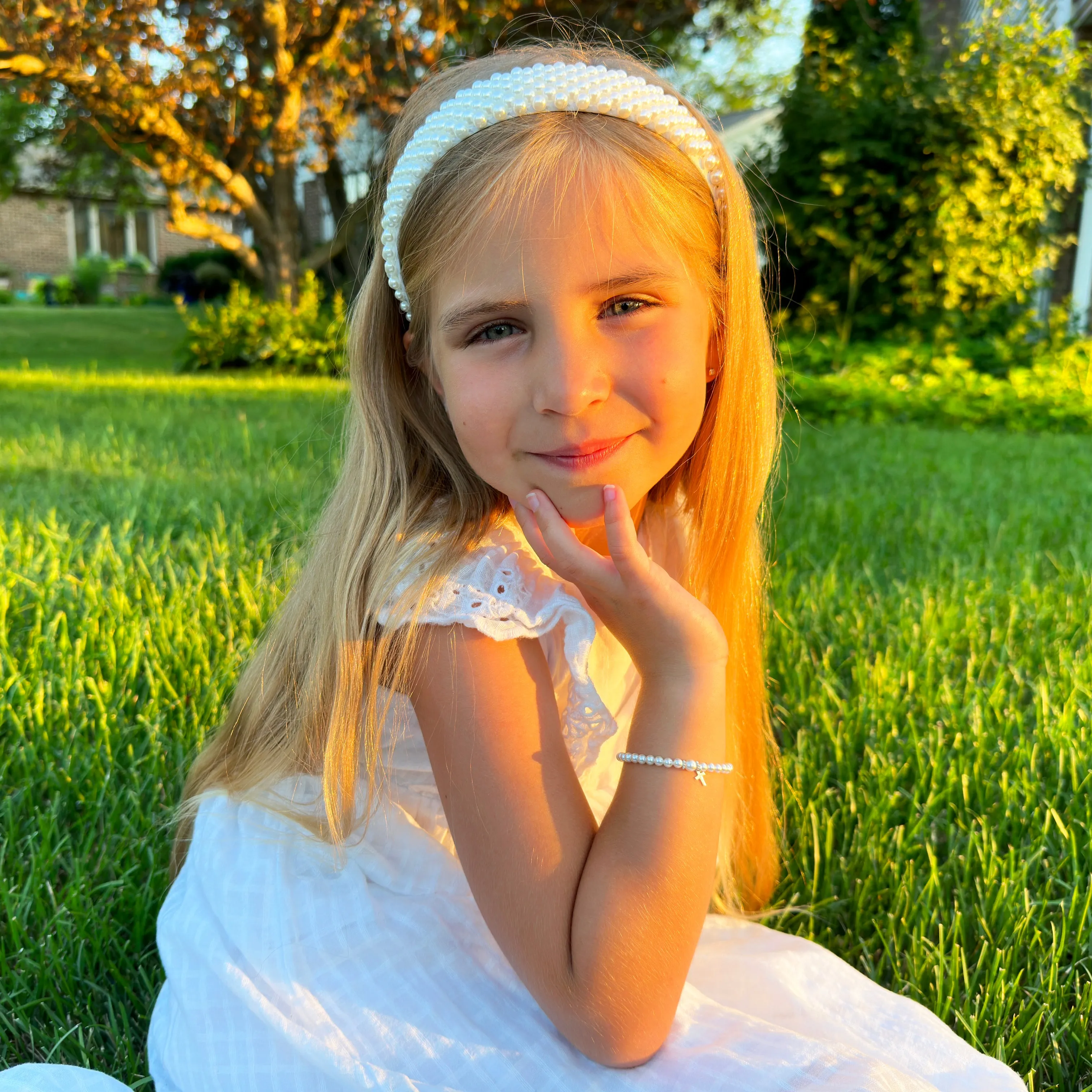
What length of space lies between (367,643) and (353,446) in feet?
1.27

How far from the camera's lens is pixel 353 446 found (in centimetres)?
162

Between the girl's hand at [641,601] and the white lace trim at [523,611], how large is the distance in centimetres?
10

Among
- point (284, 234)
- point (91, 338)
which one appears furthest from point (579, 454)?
point (91, 338)

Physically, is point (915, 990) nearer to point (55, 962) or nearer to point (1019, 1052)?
point (1019, 1052)

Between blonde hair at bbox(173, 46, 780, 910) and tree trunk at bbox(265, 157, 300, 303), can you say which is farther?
tree trunk at bbox(265, 157, 300, 303)

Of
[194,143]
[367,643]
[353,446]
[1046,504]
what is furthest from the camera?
[194,143]

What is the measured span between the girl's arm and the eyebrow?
252 mm

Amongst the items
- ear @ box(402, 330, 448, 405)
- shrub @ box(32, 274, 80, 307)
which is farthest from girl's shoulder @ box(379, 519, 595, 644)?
shrub @ box(32, 274, 80, 307)

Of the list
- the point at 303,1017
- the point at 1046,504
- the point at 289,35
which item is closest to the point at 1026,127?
the point at 1046,504

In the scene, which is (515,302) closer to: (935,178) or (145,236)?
(935,178)

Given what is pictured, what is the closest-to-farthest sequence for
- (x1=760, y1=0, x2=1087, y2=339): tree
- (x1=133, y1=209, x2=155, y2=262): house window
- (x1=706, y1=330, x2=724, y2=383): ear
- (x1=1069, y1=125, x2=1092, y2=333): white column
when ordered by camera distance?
(x1=706, y1=330, x2=724, y2=383): ear < (x1=760, y1=0, x2=1087, y2=339): tree < (x1=1069, y1=125, x2=1092, y2=333): white column < (x1=133, y1=209, x2=155, y2=262): house window

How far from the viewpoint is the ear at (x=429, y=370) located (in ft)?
4.85

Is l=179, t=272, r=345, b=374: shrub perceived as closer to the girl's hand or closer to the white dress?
the white dress

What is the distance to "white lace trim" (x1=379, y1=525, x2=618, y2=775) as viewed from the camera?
129 centimetres
